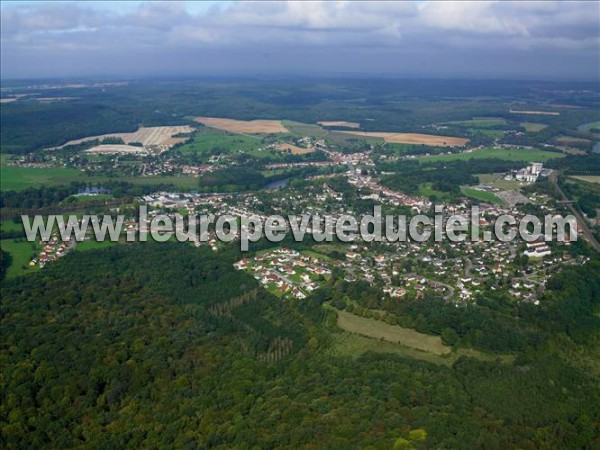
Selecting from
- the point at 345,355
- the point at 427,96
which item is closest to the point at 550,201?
the point at 345,355

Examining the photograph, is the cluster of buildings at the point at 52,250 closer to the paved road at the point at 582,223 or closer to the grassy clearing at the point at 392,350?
the grassy clearing at the point at 392,350

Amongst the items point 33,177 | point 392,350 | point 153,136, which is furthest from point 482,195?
point 153,136

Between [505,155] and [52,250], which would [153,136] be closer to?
[505,155]

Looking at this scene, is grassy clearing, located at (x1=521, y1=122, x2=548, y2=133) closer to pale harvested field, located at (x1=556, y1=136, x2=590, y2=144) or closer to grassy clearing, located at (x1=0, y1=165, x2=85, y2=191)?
pale harvested field, located at (x1=556, y1=136, x2=590, y2=144)

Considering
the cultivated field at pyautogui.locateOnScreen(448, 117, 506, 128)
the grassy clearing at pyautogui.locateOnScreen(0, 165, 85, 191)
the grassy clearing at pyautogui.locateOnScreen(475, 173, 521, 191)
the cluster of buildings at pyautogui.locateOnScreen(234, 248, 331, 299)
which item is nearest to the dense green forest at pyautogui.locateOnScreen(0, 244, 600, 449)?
the cluster of buildings at pyautogui.locateOnScreen(234, 248, 331, 299)

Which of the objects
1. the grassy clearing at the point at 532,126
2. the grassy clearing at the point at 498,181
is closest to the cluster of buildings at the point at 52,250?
the grassy clearing at the point at 498,181

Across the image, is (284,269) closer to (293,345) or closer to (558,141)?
(293,345)
